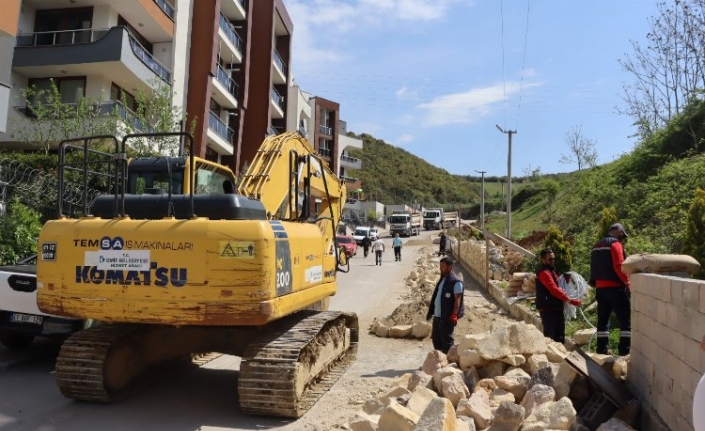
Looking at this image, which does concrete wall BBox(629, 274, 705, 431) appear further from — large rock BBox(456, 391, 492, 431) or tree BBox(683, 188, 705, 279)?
tree BBox(683, 188, 705, 279)

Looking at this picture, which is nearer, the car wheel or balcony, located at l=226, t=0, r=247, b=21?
the car wheel

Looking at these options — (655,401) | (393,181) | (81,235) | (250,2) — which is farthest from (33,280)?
(393,181)

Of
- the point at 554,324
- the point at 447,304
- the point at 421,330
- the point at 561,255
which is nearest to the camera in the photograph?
the point at 447,304

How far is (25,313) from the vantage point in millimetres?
7555

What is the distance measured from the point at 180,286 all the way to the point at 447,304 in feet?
12.1

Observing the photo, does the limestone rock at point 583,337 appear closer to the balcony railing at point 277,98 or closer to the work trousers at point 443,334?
the work trousers at point 443,334

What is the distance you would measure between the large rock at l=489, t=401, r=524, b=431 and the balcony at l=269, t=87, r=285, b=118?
113 ft

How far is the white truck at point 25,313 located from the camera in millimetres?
7465

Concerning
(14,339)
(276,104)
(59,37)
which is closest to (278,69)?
(276,104)

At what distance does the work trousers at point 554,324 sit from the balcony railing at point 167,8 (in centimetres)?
2136

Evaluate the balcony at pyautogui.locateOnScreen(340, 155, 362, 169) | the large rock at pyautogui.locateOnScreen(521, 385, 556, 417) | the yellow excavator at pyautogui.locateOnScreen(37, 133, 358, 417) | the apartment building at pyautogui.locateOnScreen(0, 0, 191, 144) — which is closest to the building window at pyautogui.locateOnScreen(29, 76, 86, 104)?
the apartment building at pyautogui.locateOnScreen(0, 0, 191, 144)

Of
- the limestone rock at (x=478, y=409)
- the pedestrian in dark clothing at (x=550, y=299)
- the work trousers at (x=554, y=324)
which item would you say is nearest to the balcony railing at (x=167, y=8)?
the pedestrian in dark clothing at (x=550, y=299)

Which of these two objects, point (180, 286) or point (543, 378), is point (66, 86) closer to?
point (180, 286)

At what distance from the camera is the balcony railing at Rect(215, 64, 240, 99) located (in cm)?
2897
